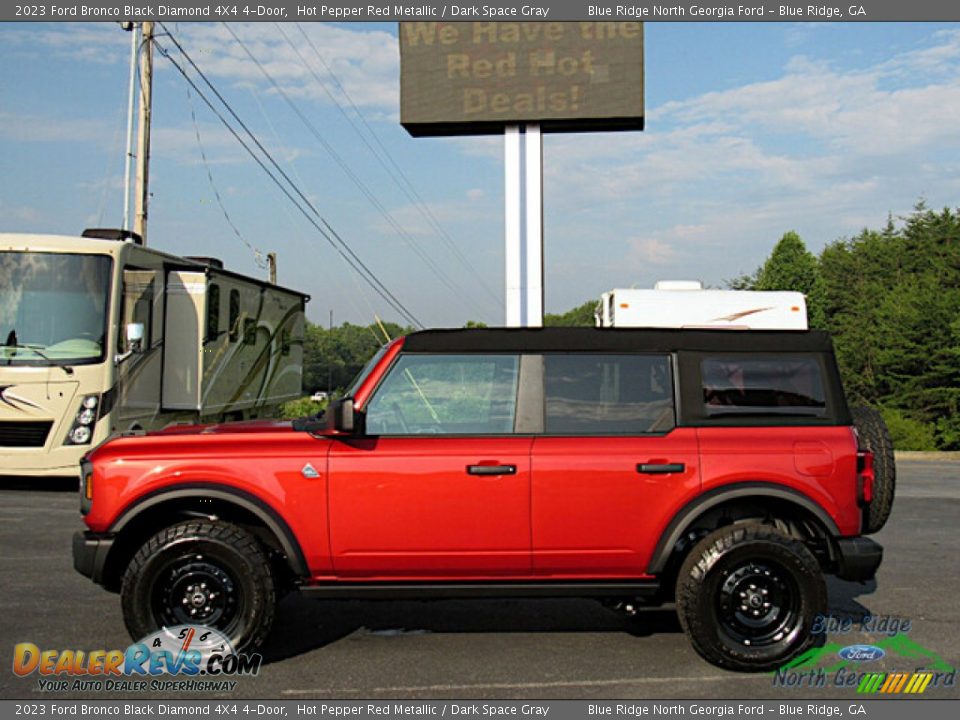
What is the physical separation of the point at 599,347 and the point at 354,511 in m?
1.74

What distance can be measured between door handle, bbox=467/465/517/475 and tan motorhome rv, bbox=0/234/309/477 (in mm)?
7575

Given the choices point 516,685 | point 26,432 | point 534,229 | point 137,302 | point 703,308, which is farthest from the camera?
point 534,229

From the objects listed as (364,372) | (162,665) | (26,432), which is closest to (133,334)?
(26,432)

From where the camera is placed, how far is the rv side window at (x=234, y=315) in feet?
47.5

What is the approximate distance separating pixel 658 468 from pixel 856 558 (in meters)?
1.25

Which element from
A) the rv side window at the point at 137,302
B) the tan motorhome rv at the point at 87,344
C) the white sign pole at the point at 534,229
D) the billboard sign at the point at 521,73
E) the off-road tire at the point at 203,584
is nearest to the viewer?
the off-road tire at the point at 203,584

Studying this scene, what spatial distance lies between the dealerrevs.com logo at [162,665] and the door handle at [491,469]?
Result: 5.42 ft

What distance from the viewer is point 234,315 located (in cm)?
1463

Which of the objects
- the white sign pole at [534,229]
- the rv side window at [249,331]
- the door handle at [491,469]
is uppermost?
the white sign pole at [534,229]

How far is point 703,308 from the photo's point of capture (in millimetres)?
12492

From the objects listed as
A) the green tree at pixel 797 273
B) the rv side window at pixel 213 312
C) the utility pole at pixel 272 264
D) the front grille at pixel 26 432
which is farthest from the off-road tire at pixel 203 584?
the green tree at pixel 797 273

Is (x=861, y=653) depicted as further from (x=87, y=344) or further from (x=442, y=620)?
(x=87, y=344)

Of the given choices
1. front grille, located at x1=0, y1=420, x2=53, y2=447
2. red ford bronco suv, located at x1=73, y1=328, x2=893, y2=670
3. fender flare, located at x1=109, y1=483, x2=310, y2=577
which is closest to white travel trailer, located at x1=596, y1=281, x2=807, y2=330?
red ford bronco suv, located at x1=73, y1=328, x2=893, y2=670

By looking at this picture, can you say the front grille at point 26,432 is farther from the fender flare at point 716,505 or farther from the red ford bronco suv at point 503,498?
the fender flare at point 716,505
